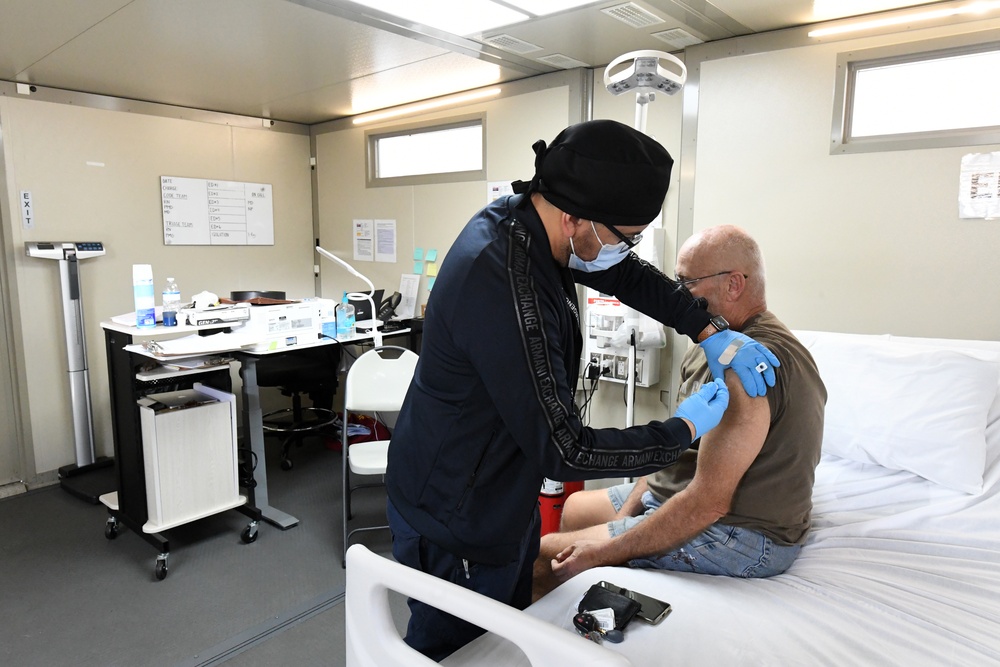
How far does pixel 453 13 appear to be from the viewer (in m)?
2.21

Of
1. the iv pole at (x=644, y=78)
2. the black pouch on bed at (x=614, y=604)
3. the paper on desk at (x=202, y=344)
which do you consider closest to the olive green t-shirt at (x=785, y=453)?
the black pouch on bed at (x=614, y=604)

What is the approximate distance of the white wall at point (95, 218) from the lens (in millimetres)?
3273

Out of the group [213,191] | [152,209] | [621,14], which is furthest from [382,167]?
[621,14]

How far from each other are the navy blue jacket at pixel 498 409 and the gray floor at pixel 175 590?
4.05 ft

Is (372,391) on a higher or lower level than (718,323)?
lower

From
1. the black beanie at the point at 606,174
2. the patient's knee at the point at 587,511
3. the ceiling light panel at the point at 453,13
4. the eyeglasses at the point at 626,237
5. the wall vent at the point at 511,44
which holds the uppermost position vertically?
the wall vent at the point at 511,44

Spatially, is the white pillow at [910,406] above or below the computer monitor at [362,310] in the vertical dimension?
below

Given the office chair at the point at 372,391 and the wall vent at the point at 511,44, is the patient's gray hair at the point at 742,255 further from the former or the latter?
the office chair at the point at 372,391

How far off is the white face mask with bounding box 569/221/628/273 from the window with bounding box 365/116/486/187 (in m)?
2.26

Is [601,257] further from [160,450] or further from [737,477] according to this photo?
[160,450]

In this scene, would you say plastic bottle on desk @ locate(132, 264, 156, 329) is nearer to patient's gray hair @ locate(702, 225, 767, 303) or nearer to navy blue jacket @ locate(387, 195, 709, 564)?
navy blue jacket @ locate(387, 195, 709, 564)

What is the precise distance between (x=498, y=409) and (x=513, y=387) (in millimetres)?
55

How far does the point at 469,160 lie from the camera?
355 cm

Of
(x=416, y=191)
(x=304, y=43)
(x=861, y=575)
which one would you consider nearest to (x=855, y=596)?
(x=861, y=575)
